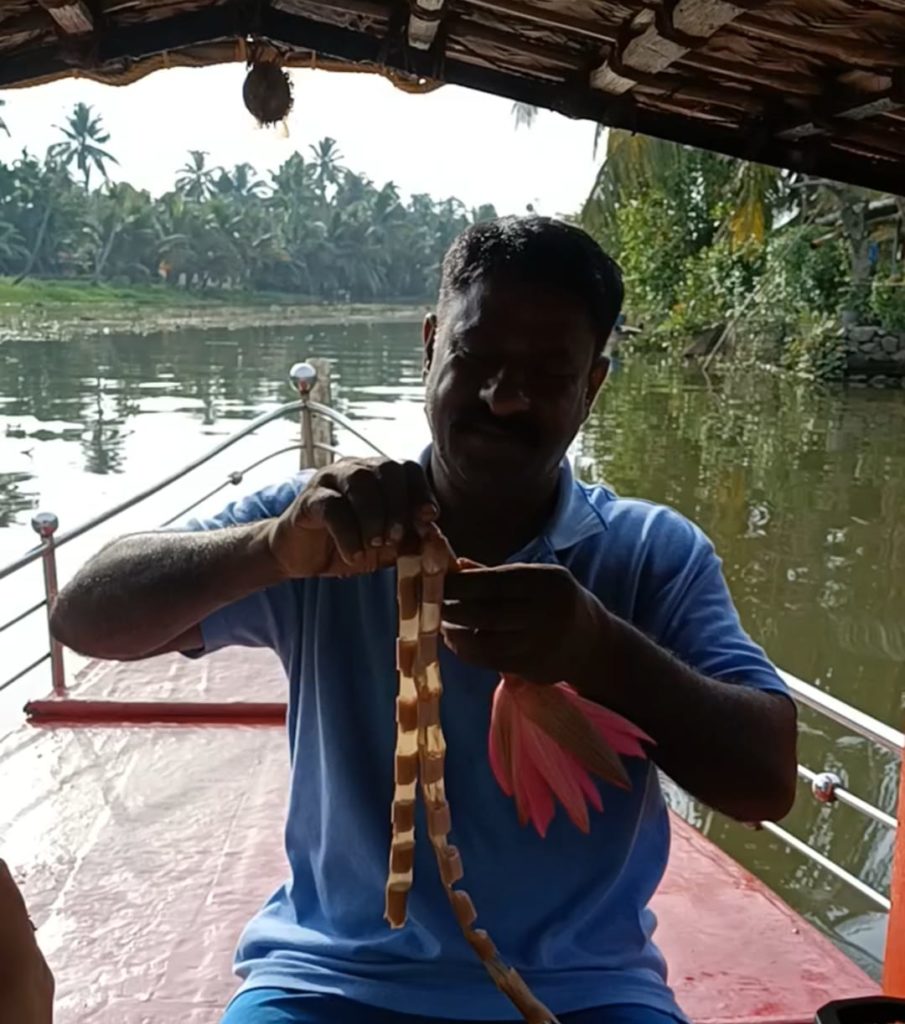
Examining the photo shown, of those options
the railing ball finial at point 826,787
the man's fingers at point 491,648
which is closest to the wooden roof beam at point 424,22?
the man's fingers at point 491,648

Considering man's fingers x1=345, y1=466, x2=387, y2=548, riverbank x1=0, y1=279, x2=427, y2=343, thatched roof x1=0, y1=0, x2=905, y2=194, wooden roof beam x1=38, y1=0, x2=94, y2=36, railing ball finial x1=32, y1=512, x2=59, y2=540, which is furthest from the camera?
riverbank x1=0, y1=279, x2=427, y2=343

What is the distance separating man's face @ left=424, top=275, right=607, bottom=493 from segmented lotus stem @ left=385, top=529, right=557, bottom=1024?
1.00 ft

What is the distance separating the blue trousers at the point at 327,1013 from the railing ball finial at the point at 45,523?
2.23 m

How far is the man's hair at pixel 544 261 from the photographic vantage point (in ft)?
4.68

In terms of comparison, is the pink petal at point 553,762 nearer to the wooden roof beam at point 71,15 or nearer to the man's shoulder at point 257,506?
the man's shoulder at point 257,506

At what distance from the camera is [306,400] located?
502cm

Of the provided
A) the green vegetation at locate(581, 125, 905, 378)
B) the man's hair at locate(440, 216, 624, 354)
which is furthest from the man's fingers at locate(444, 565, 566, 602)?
the green vegetation at locate(581, 125, 905, 378)

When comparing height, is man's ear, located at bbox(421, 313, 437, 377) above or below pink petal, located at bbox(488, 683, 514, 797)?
above

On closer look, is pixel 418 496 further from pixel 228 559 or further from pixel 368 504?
pixel 228 559

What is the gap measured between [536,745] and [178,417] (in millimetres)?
16955

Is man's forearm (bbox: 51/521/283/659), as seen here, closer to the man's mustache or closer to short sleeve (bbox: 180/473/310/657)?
short sleeve (bbox: 180/473/310/657)

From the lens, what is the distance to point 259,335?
125 ft

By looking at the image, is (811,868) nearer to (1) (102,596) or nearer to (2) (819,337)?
(1) (102,596)

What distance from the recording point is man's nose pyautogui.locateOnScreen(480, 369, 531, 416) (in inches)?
53.7
